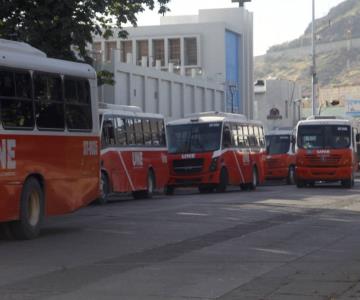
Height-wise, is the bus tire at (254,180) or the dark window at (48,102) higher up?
the dark window at (48,102)

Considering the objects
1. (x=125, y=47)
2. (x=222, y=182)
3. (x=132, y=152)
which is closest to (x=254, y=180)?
(x=222, y=182)

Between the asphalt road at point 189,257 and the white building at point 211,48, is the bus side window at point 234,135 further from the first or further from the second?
the white building at point 211,48

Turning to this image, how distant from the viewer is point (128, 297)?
29.9 ft

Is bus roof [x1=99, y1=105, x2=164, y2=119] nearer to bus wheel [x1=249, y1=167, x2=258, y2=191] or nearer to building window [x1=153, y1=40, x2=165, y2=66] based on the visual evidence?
bus wheel [x1=249, y1=167, x2=258, y2=191]

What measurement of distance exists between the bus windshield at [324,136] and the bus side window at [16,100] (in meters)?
20.9

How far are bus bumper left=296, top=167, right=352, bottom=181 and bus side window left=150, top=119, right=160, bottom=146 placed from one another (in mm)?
7289

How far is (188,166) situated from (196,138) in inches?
45.0

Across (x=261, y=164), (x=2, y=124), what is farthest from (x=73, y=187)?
(x=261, y=164)

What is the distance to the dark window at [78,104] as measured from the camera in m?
15.8

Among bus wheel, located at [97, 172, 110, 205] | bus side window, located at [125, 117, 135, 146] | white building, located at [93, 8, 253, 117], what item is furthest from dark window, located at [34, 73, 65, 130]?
white building, located at [93, 8, 253, 117]

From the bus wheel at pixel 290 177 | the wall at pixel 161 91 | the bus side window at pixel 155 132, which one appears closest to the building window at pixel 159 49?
the wall at pixel 161 91

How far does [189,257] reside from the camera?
40.0 feet

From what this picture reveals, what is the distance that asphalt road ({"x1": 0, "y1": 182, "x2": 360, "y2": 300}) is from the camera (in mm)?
9539

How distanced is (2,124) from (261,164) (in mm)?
23505
